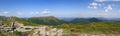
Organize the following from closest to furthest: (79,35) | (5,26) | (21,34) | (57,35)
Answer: (57,35) → (21,34) → (5,26) → (79,35)

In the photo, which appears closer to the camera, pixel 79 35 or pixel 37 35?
pixel 37 35

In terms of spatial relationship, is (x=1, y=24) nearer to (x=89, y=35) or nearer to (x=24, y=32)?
(x=24, y=32)

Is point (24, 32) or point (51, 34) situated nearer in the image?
point (51, 34)

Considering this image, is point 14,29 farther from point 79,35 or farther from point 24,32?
point 79,35

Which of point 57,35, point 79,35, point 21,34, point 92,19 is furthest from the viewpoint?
point 92,19

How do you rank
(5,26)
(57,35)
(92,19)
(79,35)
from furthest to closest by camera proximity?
(92,19)
(79,35)
(5,26)
(57,35)

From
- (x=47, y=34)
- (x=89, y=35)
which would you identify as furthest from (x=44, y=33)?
(x=89, y=35)

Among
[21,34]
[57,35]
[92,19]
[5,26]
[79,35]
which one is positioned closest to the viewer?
[57,35]

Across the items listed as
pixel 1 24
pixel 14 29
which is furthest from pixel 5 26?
pixel 14 29
